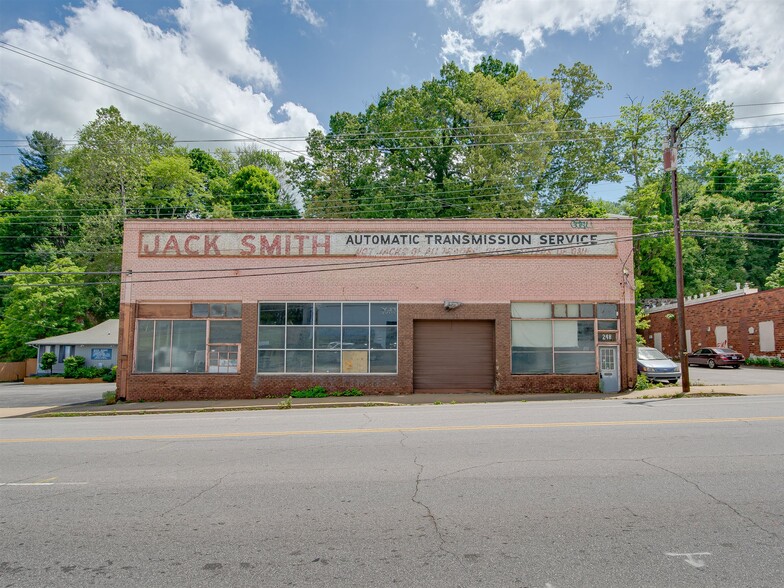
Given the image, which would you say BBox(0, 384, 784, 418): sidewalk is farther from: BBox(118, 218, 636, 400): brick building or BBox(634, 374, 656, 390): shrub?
BBox(118, 218, 636, 400): brick building

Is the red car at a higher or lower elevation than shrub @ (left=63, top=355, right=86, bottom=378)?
higher

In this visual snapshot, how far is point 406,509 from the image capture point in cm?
586

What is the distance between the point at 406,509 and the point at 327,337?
1537 cm

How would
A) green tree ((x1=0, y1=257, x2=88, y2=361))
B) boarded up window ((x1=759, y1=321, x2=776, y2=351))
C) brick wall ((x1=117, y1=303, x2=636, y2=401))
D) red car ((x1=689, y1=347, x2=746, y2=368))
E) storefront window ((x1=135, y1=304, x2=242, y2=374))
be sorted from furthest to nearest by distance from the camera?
green tree ((x1=0, y1=257, x2=88, y2=361))
red car ((x1=689, y1=347, x2=746, y2=368))
boarded up window ((x1=759, y1=321, x2=776, y2=351))
storefront window ((x1=135, y1=304, x2=242, y2=374))
brick wall ((x1=117, y1=303, x2=636, y2=401))

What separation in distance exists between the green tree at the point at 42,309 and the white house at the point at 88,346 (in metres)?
5.03

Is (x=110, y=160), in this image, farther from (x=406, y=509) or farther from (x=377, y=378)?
(x=406, y=509)

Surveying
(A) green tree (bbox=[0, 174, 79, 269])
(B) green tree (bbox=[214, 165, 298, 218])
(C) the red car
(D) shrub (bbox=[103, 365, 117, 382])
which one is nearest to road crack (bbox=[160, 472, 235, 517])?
(D) shrub (bbox=[103, 365, 117, 382])

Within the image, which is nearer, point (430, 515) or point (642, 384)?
point (430, 515)

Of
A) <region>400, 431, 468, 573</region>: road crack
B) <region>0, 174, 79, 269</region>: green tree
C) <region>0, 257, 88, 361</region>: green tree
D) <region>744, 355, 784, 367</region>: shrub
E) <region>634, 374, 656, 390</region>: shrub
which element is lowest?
<region>400, 431, 468, 573</region>: road crack

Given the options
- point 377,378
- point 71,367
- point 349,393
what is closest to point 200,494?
point 349,393

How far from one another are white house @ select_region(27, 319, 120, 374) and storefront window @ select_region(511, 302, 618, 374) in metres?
A: 30.2

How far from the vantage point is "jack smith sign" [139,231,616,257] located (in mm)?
20859

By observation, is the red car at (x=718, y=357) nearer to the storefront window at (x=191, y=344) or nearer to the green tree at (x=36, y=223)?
the storefront window at (x=191, y=344)

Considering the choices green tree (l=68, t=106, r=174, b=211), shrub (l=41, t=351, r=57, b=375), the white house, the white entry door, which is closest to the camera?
the white entry door
